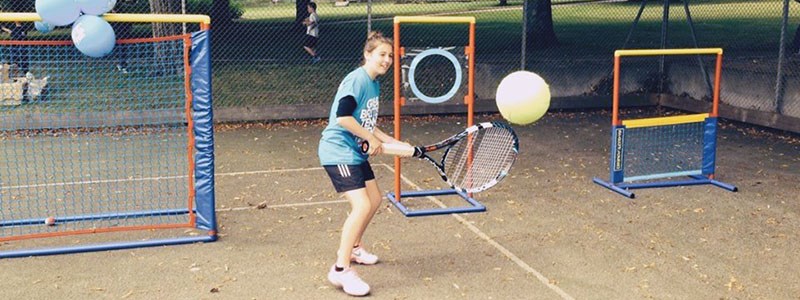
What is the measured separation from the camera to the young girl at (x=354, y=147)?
19.9ft

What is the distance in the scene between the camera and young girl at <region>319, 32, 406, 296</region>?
6078 mm

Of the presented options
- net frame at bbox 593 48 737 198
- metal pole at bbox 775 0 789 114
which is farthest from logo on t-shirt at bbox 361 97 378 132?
metal pole at bbox 775 0 789 114

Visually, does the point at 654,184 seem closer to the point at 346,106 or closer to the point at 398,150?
the point at 398,150

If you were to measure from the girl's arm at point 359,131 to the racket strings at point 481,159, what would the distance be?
63.6 inches

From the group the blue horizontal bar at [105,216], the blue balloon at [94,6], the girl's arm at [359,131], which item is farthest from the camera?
the blue horizontal bar at [105,216]

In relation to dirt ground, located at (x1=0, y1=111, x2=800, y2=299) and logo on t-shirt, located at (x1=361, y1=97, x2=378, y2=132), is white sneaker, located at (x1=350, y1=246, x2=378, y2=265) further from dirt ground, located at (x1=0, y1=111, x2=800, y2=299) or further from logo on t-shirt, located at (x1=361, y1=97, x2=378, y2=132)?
logo on t-shirt, located at (x1=361, y1=97, x2=378, y2=132)

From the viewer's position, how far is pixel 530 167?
10.7 meters

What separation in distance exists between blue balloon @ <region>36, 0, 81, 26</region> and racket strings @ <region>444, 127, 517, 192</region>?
Result: 10.6ft

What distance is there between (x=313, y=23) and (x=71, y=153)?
8184mm

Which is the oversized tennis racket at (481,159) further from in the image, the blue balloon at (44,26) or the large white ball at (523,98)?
the blue balloon at (44,26)

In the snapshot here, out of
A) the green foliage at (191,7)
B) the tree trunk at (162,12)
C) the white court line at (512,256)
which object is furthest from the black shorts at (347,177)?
the green foliage at (191,7)

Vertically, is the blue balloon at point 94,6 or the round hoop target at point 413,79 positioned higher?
the blue balloon at point 94,6

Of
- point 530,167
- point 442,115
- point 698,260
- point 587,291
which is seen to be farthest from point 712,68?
point 587,291

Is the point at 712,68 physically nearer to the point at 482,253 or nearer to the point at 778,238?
the point at 778,238
